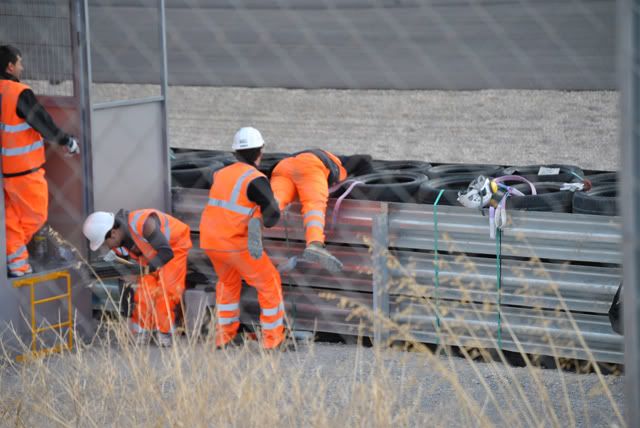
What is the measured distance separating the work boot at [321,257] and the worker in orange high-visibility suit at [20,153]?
162 centimetres

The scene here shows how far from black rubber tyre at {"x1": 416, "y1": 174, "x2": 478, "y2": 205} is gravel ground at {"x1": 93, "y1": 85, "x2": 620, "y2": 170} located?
4198 mm

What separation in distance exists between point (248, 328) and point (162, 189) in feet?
3.80

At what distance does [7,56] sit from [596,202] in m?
3.69

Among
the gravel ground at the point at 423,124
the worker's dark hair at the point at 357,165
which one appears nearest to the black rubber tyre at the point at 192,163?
the worker's dark hair at the point at 357,165

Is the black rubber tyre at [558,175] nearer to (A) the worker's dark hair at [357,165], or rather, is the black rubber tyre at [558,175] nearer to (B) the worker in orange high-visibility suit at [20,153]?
(A) the worker's dark hair at [357,165]

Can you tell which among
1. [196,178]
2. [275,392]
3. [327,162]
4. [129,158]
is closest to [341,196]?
[327,162]

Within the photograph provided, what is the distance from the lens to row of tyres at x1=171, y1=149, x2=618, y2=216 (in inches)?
222

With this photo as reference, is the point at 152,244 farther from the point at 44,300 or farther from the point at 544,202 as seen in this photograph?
the point at 544,202

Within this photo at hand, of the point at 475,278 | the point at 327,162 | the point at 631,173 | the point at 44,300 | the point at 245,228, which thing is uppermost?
the point at 631,173

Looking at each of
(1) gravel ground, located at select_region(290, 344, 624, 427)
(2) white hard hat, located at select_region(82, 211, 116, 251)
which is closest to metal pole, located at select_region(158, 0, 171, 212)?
(2) white hard hat, located at select_region(82, 211, 116, 251)

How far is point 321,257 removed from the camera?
5.71 m

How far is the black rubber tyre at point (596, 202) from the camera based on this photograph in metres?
5.38

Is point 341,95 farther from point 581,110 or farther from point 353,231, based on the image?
point 353,231

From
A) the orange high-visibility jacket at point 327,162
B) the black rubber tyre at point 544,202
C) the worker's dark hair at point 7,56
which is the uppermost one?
the worker's dark hair at point 7,56
